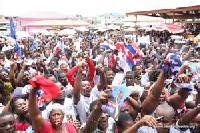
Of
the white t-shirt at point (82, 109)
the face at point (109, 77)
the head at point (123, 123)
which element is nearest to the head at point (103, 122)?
the head at point (123, 123)

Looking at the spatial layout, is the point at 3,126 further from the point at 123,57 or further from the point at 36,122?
the point at 123,57

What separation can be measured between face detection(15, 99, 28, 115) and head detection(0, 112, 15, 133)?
2.02 feet

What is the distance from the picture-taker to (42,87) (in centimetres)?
296

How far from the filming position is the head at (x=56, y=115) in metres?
3.28

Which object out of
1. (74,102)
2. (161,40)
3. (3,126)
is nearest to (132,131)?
(3,126)

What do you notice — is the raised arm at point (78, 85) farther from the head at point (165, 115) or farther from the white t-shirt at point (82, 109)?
the head at point (165, 115)

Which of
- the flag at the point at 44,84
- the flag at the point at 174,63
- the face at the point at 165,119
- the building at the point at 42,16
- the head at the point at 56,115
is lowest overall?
the face at the point at 165,119

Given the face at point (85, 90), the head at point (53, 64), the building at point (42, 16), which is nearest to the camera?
the face at point (85, 90)

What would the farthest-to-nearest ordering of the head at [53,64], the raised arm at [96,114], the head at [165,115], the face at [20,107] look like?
the head at [53,64] → the face at [20,107] → the head at [165,115] → the raised arm at [96,114]

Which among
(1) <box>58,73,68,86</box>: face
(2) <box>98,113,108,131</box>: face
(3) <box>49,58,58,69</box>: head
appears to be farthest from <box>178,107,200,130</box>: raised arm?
(3) <box>49,58,58,69</box>: head

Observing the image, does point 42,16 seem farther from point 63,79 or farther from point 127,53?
point 63,79

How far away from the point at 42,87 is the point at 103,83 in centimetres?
243

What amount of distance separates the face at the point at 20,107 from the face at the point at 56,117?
30.2 inches

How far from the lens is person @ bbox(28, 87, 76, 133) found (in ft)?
9.91
